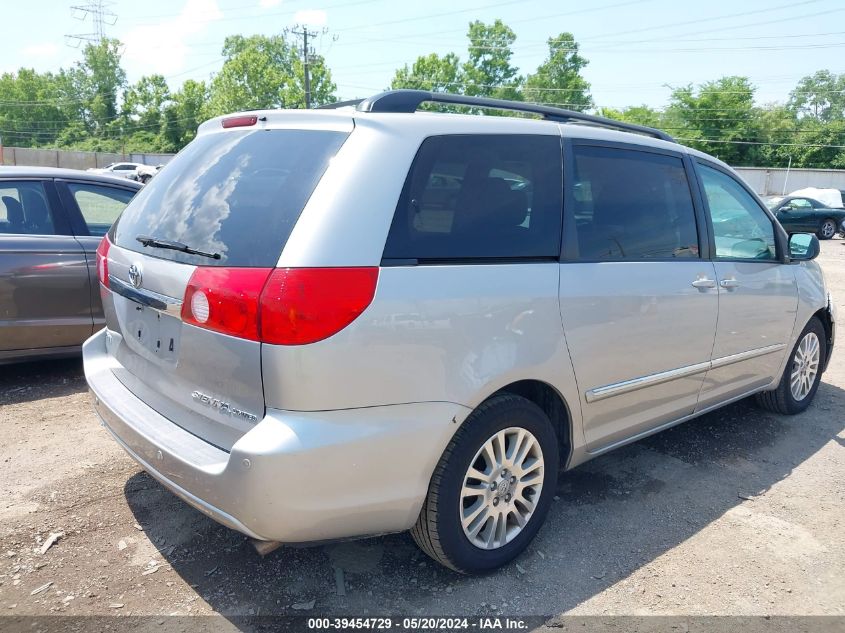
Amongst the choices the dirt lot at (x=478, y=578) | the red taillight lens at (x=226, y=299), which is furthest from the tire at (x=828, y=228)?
the red taillight lens at (x=226, y=299)

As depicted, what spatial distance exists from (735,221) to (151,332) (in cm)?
340

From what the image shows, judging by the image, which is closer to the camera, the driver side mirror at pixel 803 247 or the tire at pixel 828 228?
the driver side mirror at pixel 803 247

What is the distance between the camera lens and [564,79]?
69438mm

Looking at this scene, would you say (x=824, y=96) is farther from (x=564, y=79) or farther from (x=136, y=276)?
(x=136, y=276)

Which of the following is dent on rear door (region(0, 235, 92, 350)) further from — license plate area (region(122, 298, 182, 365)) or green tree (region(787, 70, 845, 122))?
green tree (region(787, 70, 845, 122))

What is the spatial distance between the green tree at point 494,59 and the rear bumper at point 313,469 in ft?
222

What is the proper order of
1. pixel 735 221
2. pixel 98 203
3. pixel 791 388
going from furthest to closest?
1. pixel 98 203
2. pixel 791 388
3. pixel 735 221

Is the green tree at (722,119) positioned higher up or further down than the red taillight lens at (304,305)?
higher up

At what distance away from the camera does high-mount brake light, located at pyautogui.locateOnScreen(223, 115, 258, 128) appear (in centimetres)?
265

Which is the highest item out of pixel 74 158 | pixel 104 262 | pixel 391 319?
pixel 74 158

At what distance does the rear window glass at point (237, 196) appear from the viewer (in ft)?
7.22

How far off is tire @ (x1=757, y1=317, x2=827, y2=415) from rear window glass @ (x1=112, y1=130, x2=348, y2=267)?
3.79m

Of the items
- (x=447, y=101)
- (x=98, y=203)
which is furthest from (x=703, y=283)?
(x=98, y=203)

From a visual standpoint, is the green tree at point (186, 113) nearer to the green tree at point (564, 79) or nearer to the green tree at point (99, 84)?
the green tree at point (99, 84)
